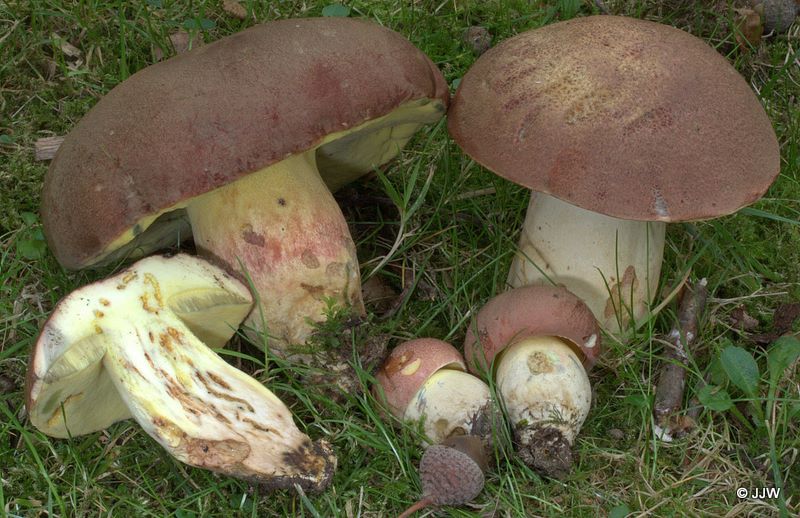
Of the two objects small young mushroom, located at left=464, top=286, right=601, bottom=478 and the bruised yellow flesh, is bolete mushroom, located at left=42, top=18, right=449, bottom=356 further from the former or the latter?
small young mushroom, located at left=464, top=286, right=601, bottom=478

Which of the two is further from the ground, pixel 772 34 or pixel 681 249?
pixel 772 34

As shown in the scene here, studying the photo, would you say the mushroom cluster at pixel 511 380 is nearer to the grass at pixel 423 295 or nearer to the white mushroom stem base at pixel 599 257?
the grass at pixel 423 295

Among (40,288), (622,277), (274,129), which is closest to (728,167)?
(622,277)

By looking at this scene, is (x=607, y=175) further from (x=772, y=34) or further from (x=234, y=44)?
(x=772, y=34)

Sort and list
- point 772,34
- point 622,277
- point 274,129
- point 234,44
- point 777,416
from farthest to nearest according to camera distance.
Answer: point 772,34, point 622,277, point 777,416, point 234,44, point 274,129

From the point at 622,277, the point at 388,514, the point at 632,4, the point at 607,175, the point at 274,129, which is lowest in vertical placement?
the point at 388,514

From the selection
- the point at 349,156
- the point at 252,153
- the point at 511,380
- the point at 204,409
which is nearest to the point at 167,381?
the point at 204,409

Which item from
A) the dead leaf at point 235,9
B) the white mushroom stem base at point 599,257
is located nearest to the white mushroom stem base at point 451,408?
the white mushroom stem base at point 599,257

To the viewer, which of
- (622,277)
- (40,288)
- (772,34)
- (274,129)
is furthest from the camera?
(772,34)

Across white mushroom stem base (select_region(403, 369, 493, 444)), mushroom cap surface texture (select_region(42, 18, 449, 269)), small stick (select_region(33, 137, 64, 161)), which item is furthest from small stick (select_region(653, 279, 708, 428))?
small stick (select_region(33, 137, 64, 161))
